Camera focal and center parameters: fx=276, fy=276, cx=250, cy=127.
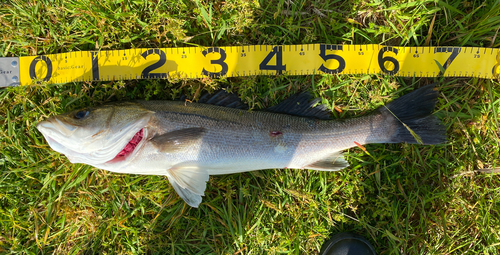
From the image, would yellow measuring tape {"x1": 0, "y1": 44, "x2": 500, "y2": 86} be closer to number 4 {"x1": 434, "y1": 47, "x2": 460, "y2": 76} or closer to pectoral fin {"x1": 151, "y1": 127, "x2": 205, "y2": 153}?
number 4 {"x1": 434, "y1": 47, "x2": 460, "y2": 76}

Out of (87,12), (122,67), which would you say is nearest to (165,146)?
(122,67)

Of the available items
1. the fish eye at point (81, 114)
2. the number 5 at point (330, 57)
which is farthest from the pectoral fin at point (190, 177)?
the number 5 at point (330, 57)

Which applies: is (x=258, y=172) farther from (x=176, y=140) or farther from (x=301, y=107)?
(x=176, y=140)

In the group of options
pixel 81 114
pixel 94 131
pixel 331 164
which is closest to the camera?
pixel 94 131

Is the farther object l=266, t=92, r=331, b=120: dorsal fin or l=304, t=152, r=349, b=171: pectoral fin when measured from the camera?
l=266, t=92, r=331, b=120: dorsal fin

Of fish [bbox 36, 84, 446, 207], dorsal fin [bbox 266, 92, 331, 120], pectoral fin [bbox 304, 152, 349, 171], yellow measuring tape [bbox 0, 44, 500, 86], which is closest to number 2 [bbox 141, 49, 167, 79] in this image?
yellow measuring tape [bbox 0, 44, 500, 86]

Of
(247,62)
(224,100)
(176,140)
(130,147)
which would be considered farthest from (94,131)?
(247,62)

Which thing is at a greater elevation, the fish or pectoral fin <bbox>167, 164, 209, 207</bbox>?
the fish

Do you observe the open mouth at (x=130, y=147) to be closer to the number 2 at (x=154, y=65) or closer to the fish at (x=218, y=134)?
the fish at (x=218, y=134)
